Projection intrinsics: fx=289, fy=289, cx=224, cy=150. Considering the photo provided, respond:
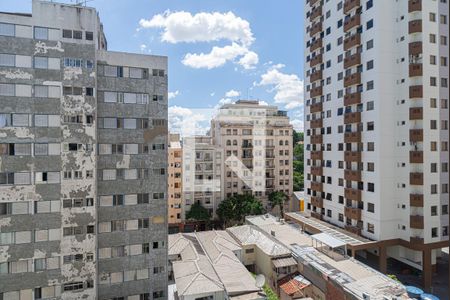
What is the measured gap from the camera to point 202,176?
46.3m

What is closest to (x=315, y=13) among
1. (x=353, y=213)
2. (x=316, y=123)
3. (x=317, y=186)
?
(x=316, y=123)

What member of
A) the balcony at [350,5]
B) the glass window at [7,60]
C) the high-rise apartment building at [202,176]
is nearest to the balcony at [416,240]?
the balcony at [350,5]

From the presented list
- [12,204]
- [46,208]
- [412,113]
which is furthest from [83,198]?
[412,113]

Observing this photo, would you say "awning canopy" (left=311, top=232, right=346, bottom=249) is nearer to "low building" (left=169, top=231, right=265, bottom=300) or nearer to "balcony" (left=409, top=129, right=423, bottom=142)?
"low building" (left=169, top=231, right=265, bottom=300)

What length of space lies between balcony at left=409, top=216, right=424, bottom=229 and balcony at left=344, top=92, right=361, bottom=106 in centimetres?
1216

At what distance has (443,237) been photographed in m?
26.3

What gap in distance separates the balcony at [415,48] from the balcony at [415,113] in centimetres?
503

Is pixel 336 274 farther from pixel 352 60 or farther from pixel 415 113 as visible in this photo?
pixel 352 60

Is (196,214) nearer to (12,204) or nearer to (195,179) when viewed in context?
(195,179)

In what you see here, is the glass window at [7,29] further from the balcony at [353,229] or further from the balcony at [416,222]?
the balcony at [416,222]

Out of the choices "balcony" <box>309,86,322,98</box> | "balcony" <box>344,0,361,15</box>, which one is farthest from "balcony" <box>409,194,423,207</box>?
"balcony" <box>344,0,361,15</box>

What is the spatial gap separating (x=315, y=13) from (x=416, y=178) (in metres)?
23.9

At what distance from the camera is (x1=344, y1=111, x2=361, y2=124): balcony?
1176 inches

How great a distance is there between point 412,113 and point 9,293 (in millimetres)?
34766
